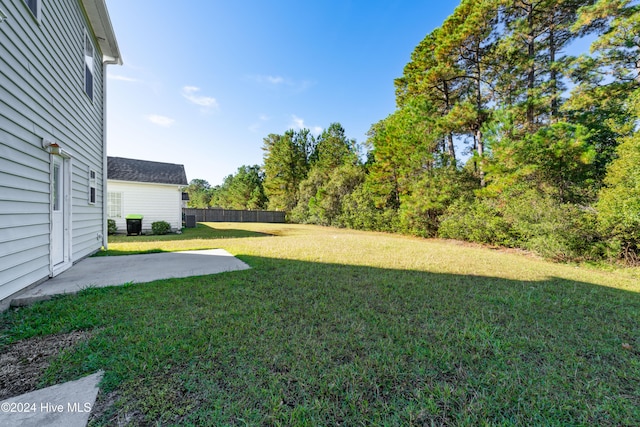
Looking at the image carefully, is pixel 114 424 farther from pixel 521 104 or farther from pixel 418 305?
pixel 521 104

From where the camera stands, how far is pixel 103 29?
5.33 metres

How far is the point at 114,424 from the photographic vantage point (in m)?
1.21

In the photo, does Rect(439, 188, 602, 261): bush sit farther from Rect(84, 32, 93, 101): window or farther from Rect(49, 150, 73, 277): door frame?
Rect(84, 32, 93, 101): window

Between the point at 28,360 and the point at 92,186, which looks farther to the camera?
the point at 92,186

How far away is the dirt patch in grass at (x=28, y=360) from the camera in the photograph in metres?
1.48

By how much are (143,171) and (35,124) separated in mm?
9368

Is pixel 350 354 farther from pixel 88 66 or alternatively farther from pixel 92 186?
pixel 88 66

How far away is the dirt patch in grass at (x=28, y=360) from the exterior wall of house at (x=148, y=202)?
Answer: 10.2m

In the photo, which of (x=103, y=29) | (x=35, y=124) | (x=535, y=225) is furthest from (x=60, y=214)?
(x=535, y=225)

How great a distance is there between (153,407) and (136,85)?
354 inches

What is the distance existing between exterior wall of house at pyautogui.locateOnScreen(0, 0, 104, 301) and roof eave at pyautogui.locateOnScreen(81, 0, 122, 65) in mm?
241

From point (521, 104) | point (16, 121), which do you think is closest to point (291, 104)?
point (521, 104)

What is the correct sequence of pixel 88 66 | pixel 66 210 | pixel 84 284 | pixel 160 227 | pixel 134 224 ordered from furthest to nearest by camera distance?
pixel 160 227 < pixel 134 224 < pixel 88 66 < pixel 66 210 < pixel 84 284

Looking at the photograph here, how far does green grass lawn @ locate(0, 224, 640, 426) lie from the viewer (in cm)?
136
